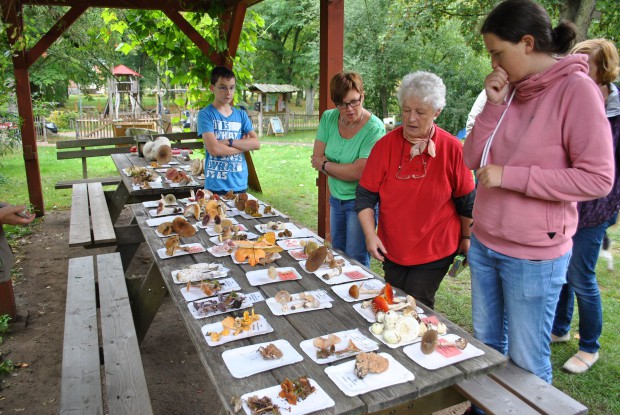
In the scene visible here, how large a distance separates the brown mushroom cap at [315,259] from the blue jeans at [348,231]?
841mm

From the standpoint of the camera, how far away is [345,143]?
319 centimetres

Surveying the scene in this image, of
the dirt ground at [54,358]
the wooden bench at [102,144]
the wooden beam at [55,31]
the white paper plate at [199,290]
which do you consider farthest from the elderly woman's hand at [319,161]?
the wooden beam at [55,31]

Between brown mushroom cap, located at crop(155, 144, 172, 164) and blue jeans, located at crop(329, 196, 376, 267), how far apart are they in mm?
3452

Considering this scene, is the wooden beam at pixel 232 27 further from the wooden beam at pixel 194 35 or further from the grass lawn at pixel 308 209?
the grass lawn at pixel 308 209

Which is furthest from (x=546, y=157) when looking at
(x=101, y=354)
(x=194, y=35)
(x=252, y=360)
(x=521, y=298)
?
(x=194, y=35)

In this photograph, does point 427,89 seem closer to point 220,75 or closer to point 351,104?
point 351,104

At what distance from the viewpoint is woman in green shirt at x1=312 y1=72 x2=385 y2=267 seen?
9.84 feet

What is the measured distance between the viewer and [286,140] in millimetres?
18625

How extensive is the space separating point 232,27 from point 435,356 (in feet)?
21.1

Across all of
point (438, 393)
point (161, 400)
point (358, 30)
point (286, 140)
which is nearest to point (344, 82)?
point (438, 393)

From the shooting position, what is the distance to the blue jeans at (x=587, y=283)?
277 cm

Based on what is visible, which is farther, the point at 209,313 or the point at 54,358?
the point at 54,358

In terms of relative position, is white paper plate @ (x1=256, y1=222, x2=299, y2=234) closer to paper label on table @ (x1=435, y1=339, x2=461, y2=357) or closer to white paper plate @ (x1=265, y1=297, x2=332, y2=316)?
white paper plate @ (x1=265, y1=297, x2=332, y2=316)

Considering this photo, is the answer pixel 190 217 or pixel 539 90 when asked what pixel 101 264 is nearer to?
pixel 190 217
